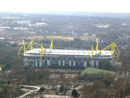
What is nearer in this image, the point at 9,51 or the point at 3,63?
the point at 3,63

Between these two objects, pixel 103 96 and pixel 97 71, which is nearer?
pixel 103 96

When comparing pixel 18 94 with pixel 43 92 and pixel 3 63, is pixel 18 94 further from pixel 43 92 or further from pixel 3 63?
pixel 3 63

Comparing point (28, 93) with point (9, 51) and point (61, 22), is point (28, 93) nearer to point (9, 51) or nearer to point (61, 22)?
point (9, 51)

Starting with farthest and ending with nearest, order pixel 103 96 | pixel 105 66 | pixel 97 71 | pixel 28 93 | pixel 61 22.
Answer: pixel 61 22 → pixel 105 66 → pixel 97 71 → pixel 28 93 → pixel 103 96

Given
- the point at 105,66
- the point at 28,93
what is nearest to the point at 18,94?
the point at 28,93

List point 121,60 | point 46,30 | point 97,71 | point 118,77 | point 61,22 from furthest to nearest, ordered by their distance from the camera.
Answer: point 61,22 < point 46,30 < point 121,60 < point 97,71 < point 118,77

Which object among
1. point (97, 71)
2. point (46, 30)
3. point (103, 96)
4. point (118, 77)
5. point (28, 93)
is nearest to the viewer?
point (103, 96)

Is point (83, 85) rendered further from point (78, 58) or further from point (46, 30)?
point (46, 30)

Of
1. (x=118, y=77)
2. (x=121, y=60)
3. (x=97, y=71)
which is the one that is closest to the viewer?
(x=118, y=77)

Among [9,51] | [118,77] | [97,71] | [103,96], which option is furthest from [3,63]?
[103,96]
